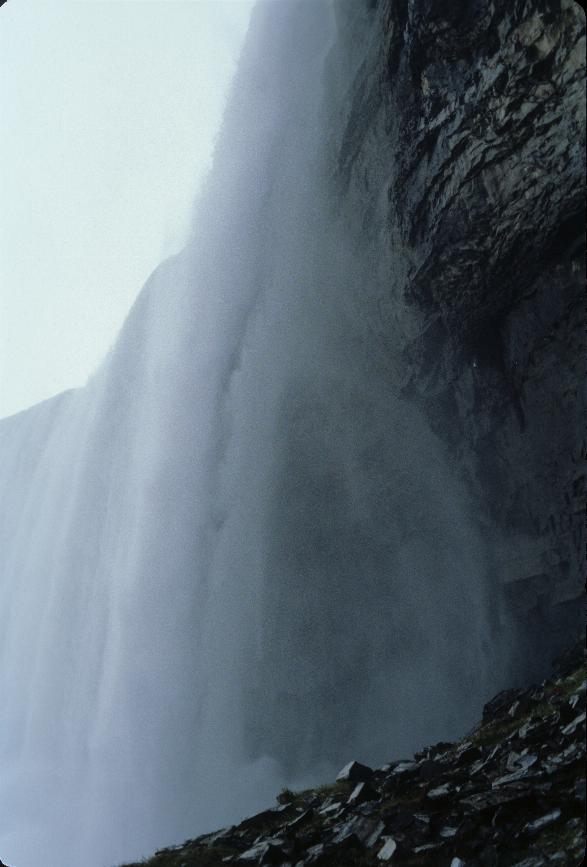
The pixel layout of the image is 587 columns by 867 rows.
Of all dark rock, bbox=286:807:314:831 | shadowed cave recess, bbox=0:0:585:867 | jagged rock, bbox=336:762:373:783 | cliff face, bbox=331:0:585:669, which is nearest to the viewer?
dark rock, bbox=286:807:314:831

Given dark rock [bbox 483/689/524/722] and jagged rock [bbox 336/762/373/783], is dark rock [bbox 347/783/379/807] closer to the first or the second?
jagged rock [bbox 336/762/373/783]

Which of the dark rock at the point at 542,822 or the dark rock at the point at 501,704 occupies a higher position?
the dark rock at the point at 542,822

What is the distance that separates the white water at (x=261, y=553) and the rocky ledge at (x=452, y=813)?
10212 mm

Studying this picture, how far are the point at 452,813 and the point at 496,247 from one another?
15.4 metres

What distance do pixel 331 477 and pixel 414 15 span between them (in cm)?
1816

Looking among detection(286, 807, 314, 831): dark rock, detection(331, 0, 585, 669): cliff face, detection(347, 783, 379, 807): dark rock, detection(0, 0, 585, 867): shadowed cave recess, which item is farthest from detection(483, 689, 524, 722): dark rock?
detection(286, 807, 314, 831): dark rock

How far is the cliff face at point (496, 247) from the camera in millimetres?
16281

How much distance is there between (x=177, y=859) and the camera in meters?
11.8

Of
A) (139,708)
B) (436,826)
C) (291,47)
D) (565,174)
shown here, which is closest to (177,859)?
(436,826)

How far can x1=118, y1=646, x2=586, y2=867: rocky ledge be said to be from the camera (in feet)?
24.8

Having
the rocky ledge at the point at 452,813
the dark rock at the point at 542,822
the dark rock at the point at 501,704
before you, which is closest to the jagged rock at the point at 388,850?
the rocky ledge at the point at 452,813

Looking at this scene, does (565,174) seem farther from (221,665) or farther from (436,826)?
(221,665)

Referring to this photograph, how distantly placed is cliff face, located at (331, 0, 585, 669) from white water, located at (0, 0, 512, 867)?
8.96 ft

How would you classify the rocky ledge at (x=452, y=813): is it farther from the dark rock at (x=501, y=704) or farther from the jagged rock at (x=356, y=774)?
the dark rock at (x=501, y=704)
